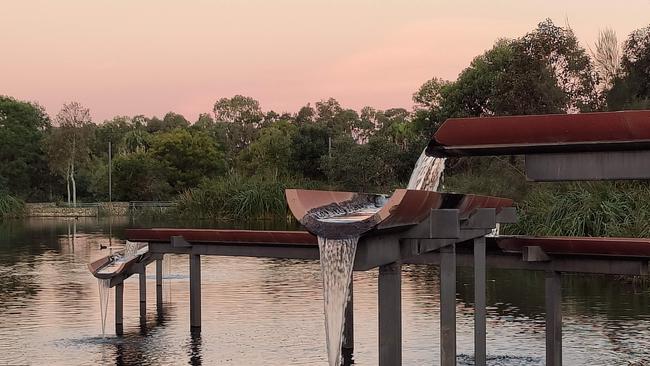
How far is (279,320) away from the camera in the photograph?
777 inches

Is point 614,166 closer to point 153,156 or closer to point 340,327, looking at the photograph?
point 340,327

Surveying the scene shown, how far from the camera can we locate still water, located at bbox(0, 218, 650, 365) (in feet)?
52.2

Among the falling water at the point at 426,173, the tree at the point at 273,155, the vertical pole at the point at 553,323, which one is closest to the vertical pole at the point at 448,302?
the falling water at the point at 426,173

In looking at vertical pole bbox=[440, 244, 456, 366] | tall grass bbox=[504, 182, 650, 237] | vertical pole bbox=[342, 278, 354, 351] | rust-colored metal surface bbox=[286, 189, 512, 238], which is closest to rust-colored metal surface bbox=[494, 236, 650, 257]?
vertical pole bbox=[342, 278, 354, 351]

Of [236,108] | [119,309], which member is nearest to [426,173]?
[119,309]

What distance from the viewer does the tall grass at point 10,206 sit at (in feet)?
266

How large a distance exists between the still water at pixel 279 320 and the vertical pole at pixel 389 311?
6.08 meters

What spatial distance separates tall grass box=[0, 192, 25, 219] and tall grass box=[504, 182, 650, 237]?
57.9m

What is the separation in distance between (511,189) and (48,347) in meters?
24.5

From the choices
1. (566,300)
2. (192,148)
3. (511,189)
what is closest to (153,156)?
(192,148)

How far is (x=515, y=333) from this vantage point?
1773cm

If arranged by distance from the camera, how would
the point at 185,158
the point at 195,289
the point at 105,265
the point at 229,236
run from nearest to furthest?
1. the point at 229,236
2. the point at 195,289
3. the point at 105,265
4. the point at 185,158

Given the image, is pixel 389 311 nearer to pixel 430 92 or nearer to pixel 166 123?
pixel 430 92

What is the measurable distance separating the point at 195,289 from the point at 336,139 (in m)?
53.4
